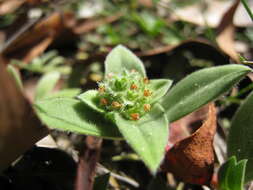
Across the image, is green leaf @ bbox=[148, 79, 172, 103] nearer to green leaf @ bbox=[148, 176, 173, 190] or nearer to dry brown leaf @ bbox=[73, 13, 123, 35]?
green leaf @ bbox=[148, 176, 173, 190]

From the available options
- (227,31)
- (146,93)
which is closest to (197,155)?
(146,93)

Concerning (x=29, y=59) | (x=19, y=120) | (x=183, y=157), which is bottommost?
(x=183, y=157)

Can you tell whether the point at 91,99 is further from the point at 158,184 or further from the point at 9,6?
the point at 9,6

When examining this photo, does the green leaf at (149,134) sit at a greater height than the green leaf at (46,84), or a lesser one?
lesser

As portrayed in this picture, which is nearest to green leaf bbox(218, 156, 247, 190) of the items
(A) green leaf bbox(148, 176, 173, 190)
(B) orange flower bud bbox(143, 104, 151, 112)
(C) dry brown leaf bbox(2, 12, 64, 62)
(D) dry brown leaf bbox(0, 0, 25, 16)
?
(A) green leaf bbox(148, 176, 173, 190)

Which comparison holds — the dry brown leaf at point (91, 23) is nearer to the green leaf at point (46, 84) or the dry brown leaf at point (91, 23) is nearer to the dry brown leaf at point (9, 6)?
the dry brown leaf at point (9, 6)

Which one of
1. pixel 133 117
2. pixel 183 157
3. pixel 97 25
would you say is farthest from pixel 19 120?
pixel 97 25

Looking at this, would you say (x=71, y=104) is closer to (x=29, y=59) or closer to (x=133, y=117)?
(x=133, y=117)

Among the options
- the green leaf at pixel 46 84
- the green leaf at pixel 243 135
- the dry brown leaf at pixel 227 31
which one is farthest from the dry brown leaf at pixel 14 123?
the dry brown leaf at pixel 227 31
